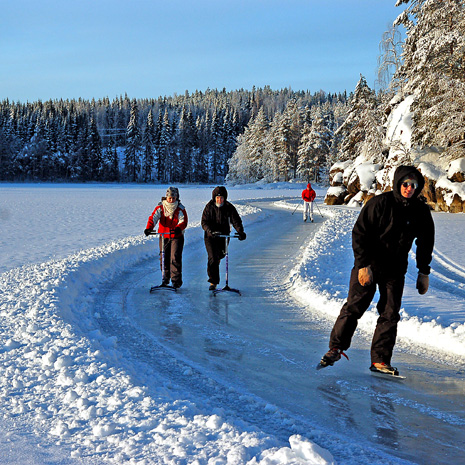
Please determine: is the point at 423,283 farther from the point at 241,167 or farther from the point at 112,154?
the point at 112,154

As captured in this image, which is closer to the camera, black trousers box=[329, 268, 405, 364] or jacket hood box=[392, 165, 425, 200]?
jacket hood box=[392, 165, 425, 200]

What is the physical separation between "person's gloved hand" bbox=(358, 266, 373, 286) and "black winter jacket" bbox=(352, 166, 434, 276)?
48 millimetres

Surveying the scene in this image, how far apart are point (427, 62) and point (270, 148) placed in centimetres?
5356

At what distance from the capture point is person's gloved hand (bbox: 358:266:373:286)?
15.0 ft

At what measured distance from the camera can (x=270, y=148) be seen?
260ft

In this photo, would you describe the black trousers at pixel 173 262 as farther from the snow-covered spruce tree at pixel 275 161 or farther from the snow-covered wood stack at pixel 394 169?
the snow-covered spruce tree at pixel 275 161

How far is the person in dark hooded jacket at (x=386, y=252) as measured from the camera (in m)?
4.52

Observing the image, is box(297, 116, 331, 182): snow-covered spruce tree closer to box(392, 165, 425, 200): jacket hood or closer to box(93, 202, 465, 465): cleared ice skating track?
box(93, 202, 465, 465): cleared ice skating track

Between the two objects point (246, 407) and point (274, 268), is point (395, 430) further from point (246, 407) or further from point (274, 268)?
point (274, 268)

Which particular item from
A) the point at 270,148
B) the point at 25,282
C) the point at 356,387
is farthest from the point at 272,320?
the point at 270,148

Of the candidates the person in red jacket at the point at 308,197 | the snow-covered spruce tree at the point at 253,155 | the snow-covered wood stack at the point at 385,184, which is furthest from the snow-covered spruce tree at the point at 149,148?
the person in red jacket at the point at 308,197

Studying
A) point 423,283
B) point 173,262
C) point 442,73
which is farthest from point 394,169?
point 423,283

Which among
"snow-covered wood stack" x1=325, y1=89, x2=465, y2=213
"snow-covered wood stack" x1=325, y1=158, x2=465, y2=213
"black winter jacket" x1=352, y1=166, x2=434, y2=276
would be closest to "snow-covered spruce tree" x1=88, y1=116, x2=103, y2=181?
"snow-covered wood stack" x1=325, y1=158, x2=465, y2=213

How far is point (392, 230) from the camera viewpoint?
454 centimetres
